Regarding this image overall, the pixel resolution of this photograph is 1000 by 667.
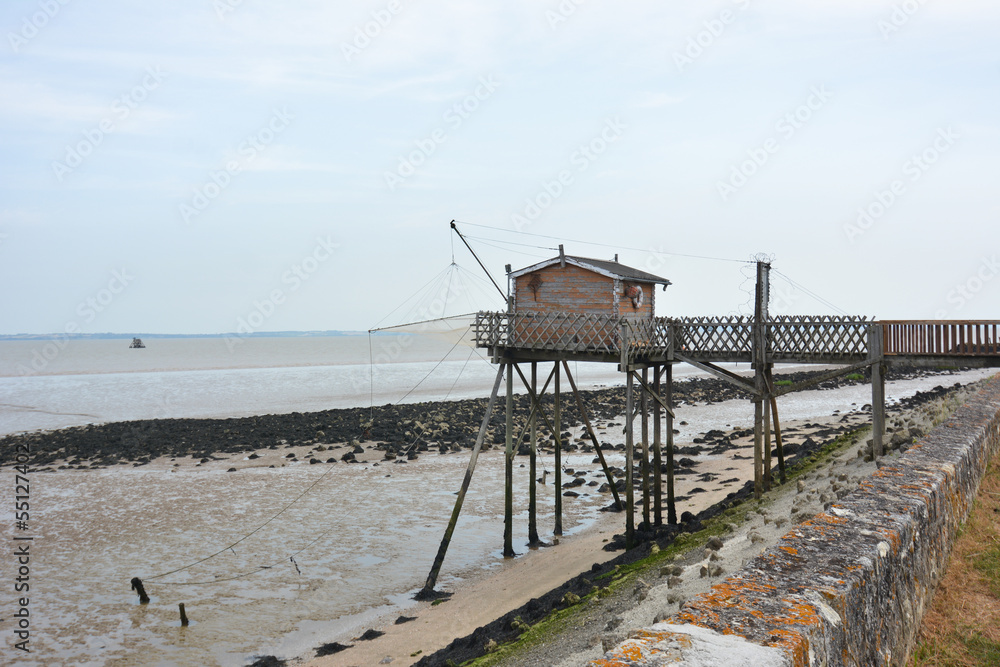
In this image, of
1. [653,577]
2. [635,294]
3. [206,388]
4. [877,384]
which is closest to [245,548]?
[653,577]

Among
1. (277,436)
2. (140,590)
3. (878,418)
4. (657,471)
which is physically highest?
(878,418)

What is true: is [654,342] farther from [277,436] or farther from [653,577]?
[277,436]

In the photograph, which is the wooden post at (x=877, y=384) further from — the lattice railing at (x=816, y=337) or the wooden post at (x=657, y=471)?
the wooden post at (x=657, y=471)

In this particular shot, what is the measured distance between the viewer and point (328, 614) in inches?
601

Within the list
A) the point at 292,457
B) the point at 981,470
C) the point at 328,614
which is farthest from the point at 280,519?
the point at 981,470

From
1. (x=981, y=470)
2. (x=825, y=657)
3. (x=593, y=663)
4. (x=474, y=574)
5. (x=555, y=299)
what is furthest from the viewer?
(x=555, y=299)

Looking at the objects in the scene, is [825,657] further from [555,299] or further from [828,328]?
[555,299]

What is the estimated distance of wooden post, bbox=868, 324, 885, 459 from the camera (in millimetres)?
16750

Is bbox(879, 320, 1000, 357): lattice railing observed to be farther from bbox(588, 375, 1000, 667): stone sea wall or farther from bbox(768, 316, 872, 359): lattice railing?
bbox(588, 375, 1000, 667): stone sea wall

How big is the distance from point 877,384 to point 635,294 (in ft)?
22.4

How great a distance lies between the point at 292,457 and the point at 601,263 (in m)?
19.2

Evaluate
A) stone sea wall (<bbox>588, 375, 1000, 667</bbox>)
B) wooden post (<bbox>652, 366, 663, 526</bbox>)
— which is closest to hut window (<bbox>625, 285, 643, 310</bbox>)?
wooden post (<bbox>652, 366, 663, 526</bbox>)

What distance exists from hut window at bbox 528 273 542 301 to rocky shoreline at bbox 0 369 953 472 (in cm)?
1427

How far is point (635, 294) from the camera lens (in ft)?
68.0
